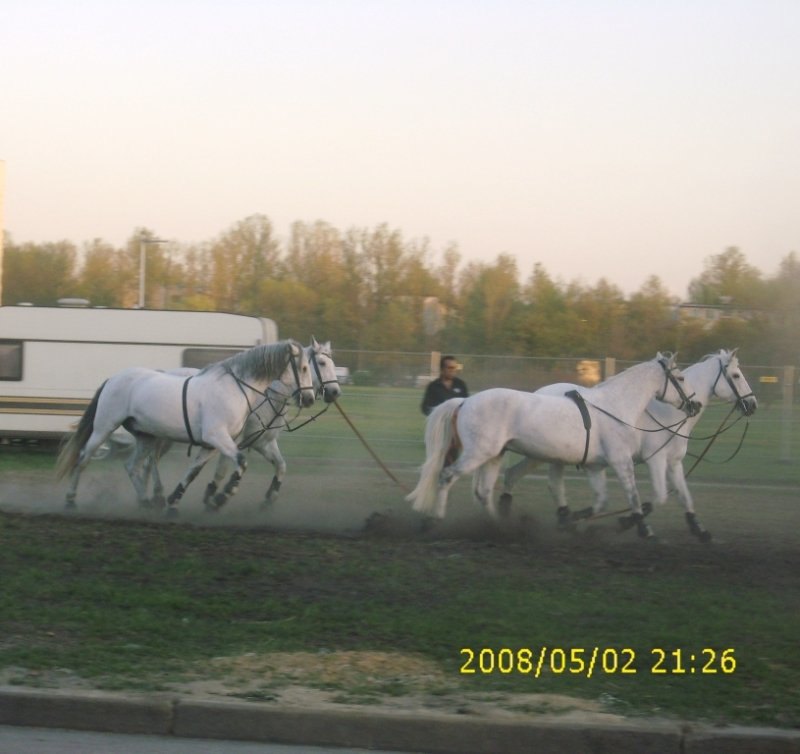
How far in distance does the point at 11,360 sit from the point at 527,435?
1245cm

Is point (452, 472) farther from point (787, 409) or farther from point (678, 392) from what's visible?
point (787, 409)

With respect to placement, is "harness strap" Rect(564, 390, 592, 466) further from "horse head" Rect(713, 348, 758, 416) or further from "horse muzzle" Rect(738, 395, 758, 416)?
"horse muzzle" Rect(738, 395, 758, 416)

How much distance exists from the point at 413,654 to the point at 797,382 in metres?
16.4

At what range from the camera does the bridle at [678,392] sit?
11.5 meters

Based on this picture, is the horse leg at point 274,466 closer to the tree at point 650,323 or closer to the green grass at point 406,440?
the green grass at point 406,440

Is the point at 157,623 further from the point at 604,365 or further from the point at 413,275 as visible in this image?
the point at 413,275

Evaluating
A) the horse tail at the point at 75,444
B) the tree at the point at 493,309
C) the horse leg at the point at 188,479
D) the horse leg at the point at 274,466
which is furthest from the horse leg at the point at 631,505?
the tree at the point at 493,309

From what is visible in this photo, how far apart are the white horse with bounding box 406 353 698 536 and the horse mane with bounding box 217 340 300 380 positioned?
6.95 feet

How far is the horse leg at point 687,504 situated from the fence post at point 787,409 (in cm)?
977

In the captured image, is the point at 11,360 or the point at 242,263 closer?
the point at 11,360

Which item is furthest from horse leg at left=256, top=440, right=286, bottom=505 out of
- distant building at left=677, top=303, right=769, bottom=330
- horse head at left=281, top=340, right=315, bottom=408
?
distant building at left=677, top=303, right=769, bottom=330

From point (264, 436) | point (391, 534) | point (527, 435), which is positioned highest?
point (527, 435)

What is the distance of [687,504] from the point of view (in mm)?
11133

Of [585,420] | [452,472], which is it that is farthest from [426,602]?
[585,420]
